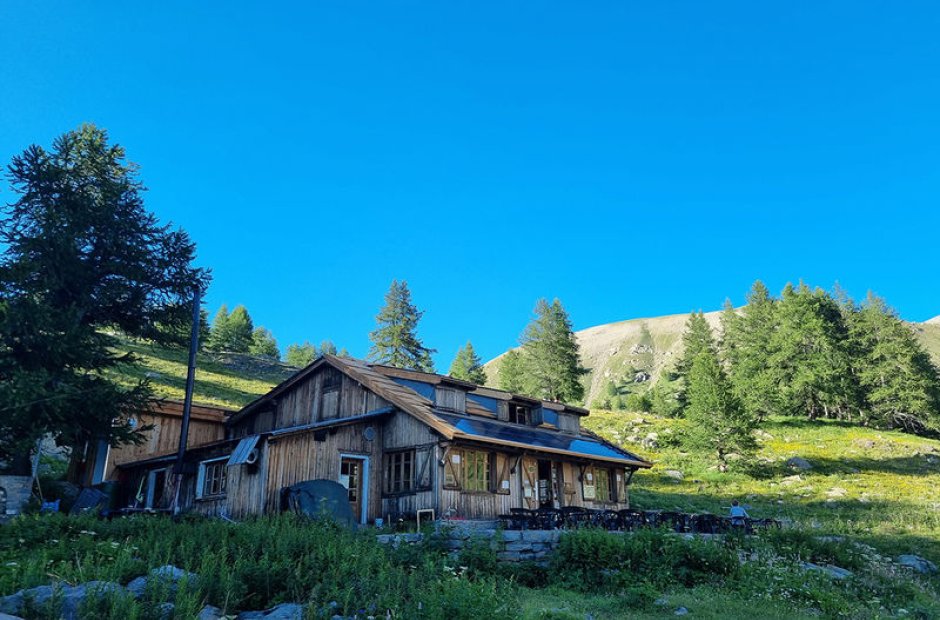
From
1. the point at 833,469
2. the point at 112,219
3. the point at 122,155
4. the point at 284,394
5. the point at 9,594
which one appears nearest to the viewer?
the point at 9,594

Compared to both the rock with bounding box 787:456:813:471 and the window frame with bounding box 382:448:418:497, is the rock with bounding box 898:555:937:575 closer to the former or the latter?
the window frame with bounding box 382:448:418:497

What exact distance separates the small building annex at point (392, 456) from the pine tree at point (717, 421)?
1484cm

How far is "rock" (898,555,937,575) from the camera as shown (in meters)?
19.5

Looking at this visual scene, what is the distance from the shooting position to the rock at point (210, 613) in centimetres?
785

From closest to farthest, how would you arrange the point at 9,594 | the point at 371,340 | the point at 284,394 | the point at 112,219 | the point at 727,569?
the point at 9,594 → the point at 727,569 → the point at 112,219 → the point at 284,394 → the point at 371,340

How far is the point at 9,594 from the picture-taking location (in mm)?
8117

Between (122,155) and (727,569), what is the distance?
24351 mm

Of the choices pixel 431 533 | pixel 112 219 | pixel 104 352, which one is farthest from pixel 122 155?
pixel 431 533

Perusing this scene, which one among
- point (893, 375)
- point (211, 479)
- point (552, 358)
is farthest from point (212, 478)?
point (893, 375)

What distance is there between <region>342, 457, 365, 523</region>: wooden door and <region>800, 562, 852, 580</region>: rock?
1363 centimetres

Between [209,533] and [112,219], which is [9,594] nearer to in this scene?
[209,533]

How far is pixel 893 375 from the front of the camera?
55.7 meters

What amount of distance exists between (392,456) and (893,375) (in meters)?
54.1

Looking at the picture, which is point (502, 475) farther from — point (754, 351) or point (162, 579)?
point (754, 351)
